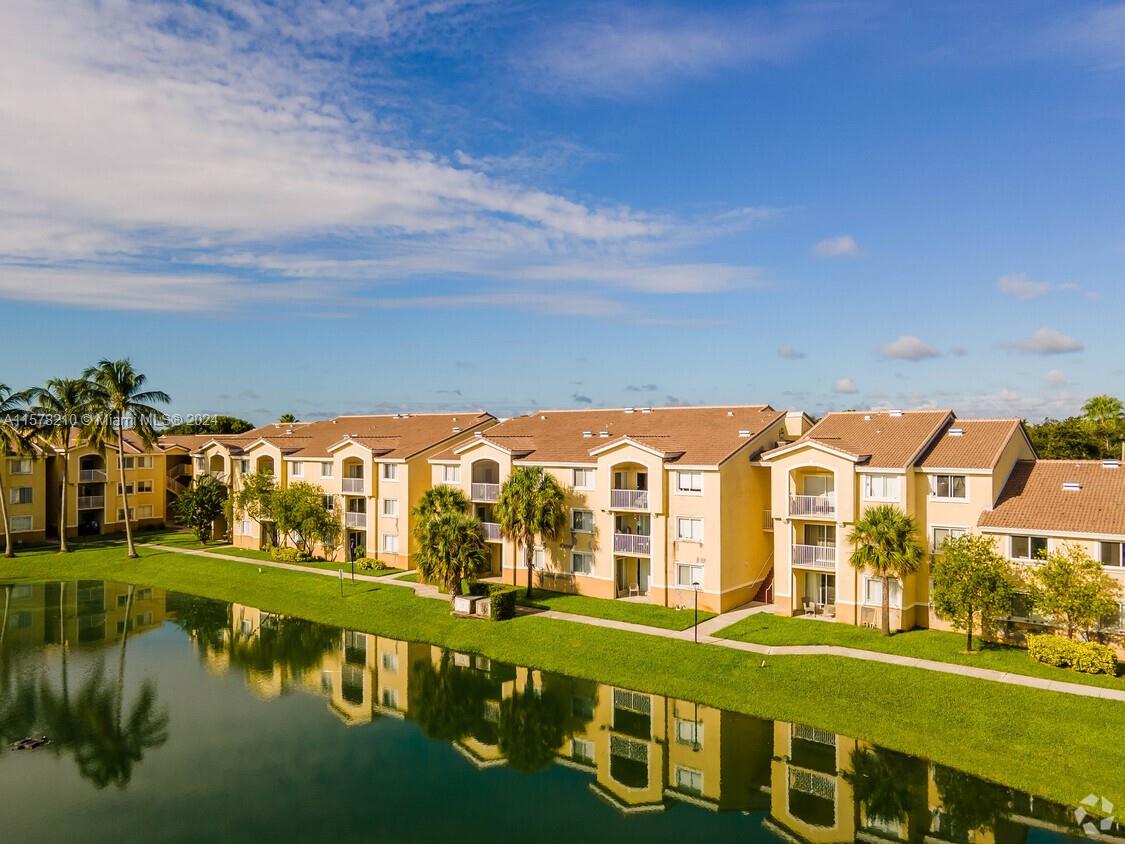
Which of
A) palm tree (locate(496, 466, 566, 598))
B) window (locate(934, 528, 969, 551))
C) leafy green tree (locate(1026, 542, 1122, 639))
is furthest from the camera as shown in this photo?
palm tree (locate(496, 466, 566, 598))

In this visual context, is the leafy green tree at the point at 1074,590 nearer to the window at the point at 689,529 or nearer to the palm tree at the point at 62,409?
the window at the point at 689,529

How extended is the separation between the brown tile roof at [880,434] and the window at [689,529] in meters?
6.34

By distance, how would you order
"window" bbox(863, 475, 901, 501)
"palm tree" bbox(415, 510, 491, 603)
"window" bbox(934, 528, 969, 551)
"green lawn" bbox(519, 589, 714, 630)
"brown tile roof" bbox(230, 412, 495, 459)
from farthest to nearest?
"brown tile roof" bbox(230, 412, 495, 459) → "palm tree" bbox(415, 510, 491, 603) → "green lawn" bbox(519, 589, 714, 630) → "window" bbox(863, 475, 901, 501) → "window" bbox(934, 528, 969, 551)

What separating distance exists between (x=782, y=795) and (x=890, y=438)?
845 inches

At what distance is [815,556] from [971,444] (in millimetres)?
9117

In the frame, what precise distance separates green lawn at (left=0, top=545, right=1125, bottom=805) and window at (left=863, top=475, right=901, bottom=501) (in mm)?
8678

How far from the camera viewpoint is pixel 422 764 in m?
25.2

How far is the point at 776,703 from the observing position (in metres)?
28.8

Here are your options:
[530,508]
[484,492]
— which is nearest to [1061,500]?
[530,508]

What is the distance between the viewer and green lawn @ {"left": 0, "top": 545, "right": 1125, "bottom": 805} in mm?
23547

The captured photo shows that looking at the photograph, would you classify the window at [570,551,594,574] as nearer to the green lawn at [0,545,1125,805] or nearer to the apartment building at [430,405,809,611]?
the apartment building at [430,405,809,611]

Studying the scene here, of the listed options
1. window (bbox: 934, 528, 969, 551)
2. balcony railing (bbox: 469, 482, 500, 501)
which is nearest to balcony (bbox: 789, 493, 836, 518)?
window (bbox: 934, 528, 969, 551)

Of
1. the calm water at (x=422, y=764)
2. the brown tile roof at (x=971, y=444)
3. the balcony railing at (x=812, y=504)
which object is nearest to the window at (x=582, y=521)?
the calm water at (x=422, y=764)

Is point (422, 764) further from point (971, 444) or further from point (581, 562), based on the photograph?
point (971, 444)
